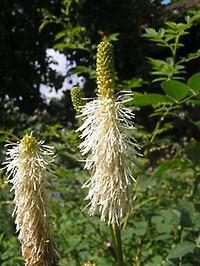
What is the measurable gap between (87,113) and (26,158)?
16 cm

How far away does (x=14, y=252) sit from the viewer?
3324mm

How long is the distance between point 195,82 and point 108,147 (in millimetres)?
656

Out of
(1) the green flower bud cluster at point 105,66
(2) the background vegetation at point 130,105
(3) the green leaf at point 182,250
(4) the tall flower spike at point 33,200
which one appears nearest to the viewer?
(1) the green flower bud cluster at point 105,66

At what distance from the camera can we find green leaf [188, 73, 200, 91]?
1.82 metres

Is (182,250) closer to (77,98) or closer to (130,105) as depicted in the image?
(130,105)

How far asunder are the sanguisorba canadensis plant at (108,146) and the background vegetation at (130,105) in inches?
6.3

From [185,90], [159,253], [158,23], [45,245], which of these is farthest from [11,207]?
[158,23]

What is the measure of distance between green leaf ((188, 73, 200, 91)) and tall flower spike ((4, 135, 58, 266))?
0.62m

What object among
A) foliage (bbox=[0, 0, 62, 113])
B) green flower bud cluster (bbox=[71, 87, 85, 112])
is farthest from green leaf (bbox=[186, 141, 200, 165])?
foliage (bbox=[0, 0, 62, 113])

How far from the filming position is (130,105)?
1.84 meters

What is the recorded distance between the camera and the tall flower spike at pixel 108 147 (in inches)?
48.9

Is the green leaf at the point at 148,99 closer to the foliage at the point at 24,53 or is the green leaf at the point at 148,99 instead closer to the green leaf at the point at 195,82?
the green leaf at the point at 195,82

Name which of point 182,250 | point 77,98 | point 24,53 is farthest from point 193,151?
point 24,53

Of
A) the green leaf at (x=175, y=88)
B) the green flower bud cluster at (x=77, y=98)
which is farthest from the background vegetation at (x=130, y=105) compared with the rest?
the green flower bud cluster at (x=77, y=98)
